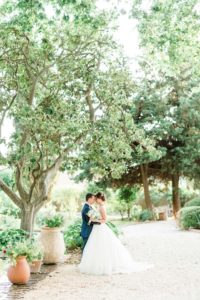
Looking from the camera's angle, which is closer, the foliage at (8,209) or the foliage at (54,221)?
the foliage at (54,221)

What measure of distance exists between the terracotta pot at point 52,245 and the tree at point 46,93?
4.39ft

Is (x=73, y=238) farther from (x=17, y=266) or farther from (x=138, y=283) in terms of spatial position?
(x=138, y=283)

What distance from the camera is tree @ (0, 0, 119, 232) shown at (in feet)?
42.3

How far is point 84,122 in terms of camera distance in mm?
13430

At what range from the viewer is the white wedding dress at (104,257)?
1146 centimetres

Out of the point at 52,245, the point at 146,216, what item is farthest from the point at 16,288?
the point at 146,216

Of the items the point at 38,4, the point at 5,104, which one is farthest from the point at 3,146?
the point at 38,4

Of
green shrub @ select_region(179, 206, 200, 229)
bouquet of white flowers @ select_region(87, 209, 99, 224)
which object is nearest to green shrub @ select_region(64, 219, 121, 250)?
bouquet of white flowers @ select_region(87, 209, 99, 224)

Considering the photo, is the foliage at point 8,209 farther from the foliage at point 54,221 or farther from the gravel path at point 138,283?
the gravel path at point 138,283

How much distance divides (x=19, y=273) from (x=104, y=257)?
253cm

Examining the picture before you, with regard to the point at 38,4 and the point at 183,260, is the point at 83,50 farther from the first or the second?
the point at 183,260

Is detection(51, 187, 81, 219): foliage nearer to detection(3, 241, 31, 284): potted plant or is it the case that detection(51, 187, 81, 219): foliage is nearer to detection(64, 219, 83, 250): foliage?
detection(64, 219, 83, 250): foliage

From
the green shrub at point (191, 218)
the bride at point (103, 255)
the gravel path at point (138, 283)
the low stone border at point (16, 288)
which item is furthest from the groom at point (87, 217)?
the green shrub at point (191, 218)

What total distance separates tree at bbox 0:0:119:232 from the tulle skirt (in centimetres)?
286
